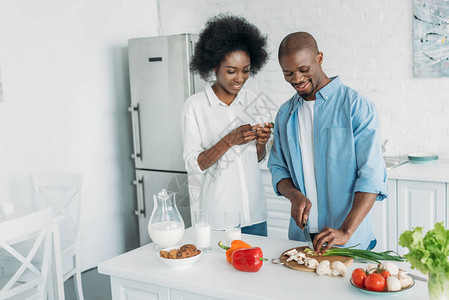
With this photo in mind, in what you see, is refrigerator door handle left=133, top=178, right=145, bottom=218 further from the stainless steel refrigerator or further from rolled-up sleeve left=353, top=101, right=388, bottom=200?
rolled-up sleeve left=353, top=101, right=388, bottom=200

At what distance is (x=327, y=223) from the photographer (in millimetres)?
1948

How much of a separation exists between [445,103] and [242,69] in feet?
5.62

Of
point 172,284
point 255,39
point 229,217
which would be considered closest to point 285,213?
point 255,39

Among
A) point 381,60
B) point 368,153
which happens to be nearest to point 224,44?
point 368,153

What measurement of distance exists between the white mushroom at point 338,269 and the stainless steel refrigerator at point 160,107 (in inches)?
96.8

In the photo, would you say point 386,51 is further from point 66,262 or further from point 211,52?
point 66,262

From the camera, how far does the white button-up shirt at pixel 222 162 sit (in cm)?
237

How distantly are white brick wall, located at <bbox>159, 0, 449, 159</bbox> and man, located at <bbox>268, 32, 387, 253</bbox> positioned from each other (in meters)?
1.71

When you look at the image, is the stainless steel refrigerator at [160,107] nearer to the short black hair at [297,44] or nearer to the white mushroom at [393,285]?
the short black hair at [297,44]

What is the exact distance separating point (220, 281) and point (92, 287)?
2.42 meters

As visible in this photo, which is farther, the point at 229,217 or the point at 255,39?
the point at 255,39

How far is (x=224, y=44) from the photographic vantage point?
2.36 metres

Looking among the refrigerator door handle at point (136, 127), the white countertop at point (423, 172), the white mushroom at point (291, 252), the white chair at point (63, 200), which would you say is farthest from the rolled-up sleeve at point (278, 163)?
the refrigerator door handle at point (136, 127)

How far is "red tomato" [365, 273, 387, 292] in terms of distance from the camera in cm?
137
